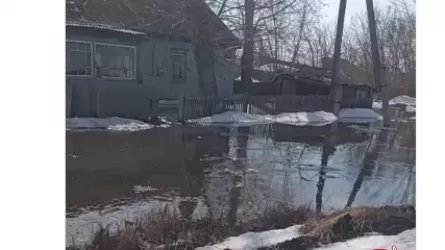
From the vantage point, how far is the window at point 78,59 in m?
1.56

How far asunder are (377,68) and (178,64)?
99cm

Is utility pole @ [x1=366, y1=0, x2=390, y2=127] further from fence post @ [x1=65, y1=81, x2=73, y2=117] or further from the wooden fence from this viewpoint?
fence post @ [x1=65, y1=81, x2=73, y2=117]

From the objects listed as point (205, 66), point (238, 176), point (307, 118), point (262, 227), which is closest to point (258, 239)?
point (262, 227)

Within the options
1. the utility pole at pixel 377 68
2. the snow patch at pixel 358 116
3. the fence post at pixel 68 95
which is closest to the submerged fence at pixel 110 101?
the fence post at pixel 68 95

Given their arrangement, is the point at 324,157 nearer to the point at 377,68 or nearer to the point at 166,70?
the point at 377,68

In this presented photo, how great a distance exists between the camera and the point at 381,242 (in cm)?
192

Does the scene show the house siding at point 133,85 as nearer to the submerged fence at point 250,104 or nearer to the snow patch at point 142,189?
the submerged fence at point 250,104

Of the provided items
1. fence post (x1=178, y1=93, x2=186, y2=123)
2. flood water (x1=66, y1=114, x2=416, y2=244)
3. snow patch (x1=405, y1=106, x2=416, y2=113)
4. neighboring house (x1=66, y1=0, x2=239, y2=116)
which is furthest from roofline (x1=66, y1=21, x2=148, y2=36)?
snow patch (x1=405, y1=106, x2=416, y2=113)

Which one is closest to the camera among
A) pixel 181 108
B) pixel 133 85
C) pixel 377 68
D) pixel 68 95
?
pixel 68 95

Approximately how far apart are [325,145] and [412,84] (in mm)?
560

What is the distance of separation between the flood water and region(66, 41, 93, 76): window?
0.24m

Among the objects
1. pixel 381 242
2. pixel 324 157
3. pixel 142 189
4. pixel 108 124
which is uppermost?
pixel 108 124
